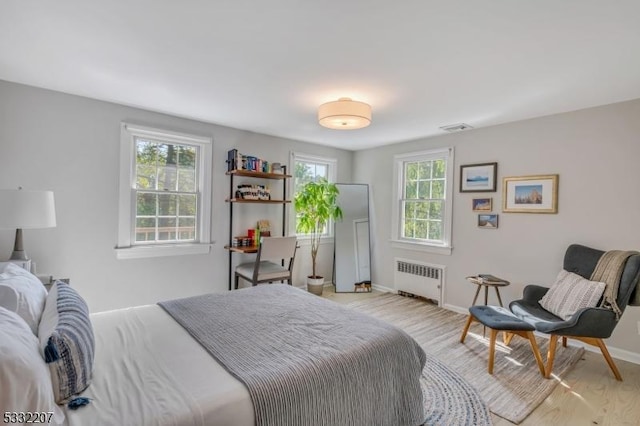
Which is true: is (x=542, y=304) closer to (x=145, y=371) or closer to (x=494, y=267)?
(x=494, y=267)

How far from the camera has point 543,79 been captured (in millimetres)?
2318

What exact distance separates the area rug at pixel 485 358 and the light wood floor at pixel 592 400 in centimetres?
6

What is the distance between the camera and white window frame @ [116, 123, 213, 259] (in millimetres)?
3164

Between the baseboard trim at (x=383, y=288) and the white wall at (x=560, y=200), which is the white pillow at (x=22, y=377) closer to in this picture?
the white wall at (x=560, y=200)

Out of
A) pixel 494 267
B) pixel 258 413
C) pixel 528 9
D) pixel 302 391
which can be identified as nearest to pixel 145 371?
pixel 258 413

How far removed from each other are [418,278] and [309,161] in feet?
7.78

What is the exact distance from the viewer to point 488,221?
3.61 metres

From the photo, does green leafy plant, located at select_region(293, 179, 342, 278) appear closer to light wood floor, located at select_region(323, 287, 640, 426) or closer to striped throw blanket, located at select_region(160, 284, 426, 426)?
striped throw blanket, located at select_region(160, 284, 426, 426)

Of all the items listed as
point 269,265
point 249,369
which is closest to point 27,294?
point 249,369

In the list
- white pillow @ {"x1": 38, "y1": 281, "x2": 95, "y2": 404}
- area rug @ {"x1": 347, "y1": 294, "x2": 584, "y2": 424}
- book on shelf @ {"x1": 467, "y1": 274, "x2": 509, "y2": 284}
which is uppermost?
white pillow @ {"x1": 38, "y1": 281, "x2": 95, "y2": 404}

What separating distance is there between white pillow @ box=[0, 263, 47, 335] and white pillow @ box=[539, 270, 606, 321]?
3561 mm

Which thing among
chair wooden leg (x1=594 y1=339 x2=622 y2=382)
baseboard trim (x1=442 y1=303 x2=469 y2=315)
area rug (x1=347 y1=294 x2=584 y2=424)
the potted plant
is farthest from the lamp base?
chair wooden leg (x1=594 y1=339 x2=622 y2=382)

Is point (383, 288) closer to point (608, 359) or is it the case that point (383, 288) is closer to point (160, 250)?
point (608, 359)

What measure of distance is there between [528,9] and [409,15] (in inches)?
22.8
